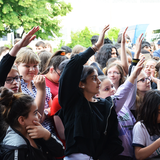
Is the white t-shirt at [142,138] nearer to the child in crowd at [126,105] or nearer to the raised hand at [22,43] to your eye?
the child in crowd at [126,105]

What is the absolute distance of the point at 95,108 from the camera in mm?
2373

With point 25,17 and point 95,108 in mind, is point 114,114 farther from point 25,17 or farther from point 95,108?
point 25,17

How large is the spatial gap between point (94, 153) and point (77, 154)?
156 mm

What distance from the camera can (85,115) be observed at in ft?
7.40

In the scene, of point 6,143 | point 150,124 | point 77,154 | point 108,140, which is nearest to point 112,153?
point 108,140

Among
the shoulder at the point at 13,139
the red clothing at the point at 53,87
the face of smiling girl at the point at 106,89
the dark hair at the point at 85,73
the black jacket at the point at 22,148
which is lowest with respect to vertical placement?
the black jacket at the point at 22,148

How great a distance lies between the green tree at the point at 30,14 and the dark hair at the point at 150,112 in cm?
1561

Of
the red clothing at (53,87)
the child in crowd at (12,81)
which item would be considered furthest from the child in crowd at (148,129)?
the child in crowd at (12,81)

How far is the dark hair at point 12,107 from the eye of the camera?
2.16 meters

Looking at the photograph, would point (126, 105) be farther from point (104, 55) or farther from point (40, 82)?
point (104, 55)

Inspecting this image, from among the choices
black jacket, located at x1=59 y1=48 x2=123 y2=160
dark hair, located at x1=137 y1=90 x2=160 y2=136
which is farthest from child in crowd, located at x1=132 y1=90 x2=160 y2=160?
black jacket, located at x1=59 y1=48 x2=123 y2=160

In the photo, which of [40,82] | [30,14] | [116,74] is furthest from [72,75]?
[30,14]

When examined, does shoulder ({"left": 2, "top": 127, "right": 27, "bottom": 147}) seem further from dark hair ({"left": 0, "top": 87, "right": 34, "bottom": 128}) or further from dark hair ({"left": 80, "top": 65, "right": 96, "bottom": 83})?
dark hair ({"left": 80, "top": 65, "right": 96, "bottom": 83})

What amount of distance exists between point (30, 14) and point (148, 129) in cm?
1690
